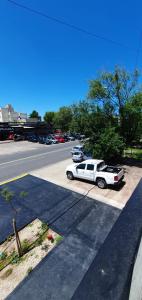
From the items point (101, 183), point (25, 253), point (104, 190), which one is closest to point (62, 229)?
point (25, 253)

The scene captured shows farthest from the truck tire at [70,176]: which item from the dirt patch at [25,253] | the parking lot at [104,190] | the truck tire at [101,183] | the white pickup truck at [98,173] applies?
the dirt patch at [25,253]

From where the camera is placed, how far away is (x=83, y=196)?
944 cm

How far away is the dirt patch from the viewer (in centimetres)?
468

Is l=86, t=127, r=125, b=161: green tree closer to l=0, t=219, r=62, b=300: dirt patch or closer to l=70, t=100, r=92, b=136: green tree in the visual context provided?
l=70, t=100, r=92, b=136: green tree

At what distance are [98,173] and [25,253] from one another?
6347mm

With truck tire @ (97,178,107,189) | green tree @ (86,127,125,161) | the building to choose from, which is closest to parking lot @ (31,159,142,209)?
truck tire @ (97,178,107,189)

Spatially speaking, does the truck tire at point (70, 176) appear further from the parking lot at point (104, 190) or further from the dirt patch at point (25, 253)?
the dirt patch at point (25, 253)

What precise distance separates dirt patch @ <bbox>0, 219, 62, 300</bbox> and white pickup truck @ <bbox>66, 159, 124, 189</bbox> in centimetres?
482

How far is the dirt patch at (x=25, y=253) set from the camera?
468cm

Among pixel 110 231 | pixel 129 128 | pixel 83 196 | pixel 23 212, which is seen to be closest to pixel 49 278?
pixel 110 231

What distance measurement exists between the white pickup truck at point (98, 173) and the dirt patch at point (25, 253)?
482 cm

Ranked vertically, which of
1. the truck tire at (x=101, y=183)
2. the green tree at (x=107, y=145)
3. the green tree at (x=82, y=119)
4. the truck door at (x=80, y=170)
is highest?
the green tree at (x=82, y=119)

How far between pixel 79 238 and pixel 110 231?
134cm

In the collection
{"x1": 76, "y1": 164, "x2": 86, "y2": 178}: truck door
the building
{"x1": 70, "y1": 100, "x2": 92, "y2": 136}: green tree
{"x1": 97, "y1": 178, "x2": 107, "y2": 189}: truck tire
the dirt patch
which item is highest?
the building
